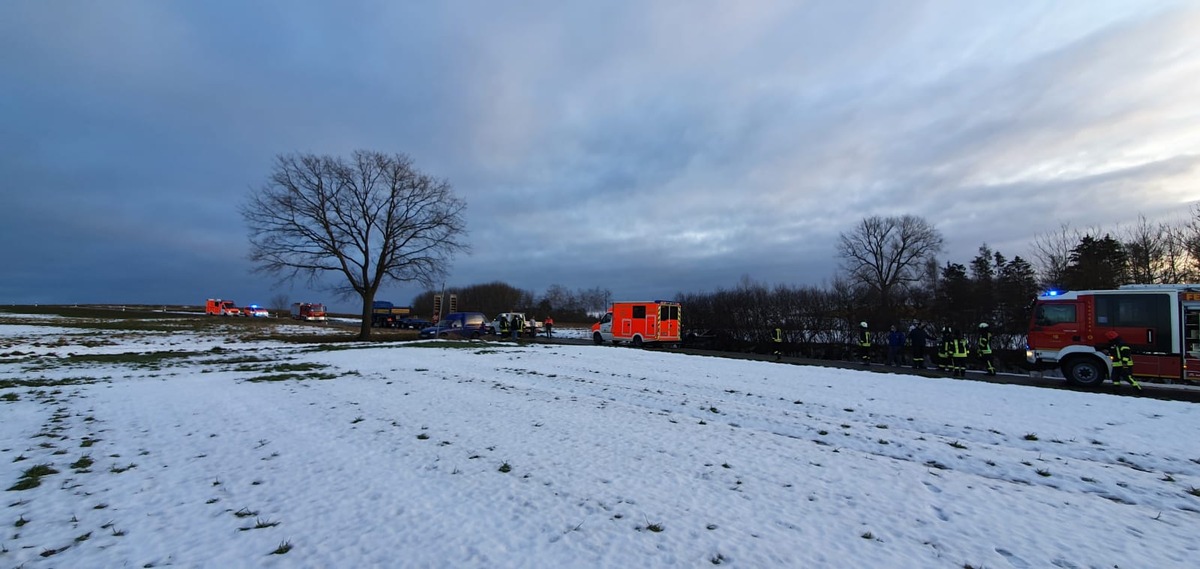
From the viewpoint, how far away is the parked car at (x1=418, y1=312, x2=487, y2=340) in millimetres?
38844

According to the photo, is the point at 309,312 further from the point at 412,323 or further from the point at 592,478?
the point at 592,478

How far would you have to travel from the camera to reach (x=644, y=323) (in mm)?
29594

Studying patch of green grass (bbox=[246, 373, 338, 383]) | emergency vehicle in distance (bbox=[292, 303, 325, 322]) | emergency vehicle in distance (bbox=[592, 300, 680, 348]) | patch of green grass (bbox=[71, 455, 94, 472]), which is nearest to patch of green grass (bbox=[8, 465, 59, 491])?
patch of green grass (bbox=[71, 455, 94, 472])

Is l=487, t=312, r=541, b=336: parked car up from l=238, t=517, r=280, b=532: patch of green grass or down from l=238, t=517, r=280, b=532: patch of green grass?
up

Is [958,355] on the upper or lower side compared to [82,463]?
upper

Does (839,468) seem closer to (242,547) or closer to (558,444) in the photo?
(558,444)

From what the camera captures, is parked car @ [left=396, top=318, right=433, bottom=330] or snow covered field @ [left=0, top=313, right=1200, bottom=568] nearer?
snow covered field @ [left=0, top=313, right=1200, bottom=568]

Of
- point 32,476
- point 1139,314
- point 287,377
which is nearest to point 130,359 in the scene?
point 287,377

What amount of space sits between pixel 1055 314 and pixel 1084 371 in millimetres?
1659

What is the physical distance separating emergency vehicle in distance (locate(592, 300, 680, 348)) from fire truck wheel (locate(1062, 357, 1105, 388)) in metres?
17.8

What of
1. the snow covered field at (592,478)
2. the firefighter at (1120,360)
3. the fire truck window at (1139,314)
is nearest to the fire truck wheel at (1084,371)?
the firefighter at (1120,360)

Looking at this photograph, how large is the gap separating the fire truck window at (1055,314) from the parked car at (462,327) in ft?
106

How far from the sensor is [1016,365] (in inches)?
886

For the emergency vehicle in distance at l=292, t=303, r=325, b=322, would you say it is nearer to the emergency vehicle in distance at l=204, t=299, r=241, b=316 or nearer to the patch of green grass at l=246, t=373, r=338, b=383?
the emergency vehicle in distance at l=204, t=299, r=241, b=316
